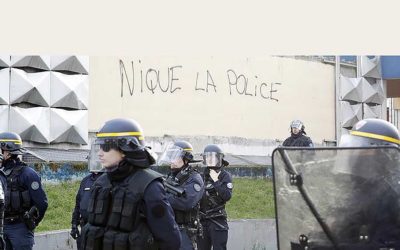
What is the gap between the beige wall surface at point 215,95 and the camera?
1838 centimetres

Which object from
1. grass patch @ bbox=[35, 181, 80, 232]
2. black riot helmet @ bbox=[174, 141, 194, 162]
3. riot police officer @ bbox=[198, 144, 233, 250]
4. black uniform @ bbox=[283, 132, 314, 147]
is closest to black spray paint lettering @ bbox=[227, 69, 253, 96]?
grass patch @ bbox=[35, 181, 80, 232]

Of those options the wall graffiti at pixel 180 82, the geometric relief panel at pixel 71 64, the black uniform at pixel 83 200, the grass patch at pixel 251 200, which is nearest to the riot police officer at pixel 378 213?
the black uniform at pixel 83 200

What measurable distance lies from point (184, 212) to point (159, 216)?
145 inches

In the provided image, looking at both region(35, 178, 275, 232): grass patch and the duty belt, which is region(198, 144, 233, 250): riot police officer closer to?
region(35, 178, 275, 232): grass patch

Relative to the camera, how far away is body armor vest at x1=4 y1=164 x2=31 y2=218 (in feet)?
31.2

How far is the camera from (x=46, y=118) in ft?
54.2

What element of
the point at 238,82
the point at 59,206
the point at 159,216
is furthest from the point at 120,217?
the point at 238,82

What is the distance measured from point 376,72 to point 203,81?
789cm

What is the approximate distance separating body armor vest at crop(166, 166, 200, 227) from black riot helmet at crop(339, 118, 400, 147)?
176 inches

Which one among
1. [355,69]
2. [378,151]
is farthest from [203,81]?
[378,151]

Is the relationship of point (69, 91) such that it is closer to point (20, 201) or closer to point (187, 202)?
point (20, 201)

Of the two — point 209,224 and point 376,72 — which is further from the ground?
point 376,72

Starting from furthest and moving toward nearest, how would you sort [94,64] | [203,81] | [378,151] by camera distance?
[203,81] < [94,64] < [378,151]

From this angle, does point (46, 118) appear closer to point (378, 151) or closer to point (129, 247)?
point (129, 247)
